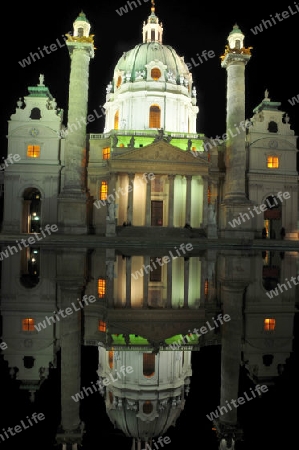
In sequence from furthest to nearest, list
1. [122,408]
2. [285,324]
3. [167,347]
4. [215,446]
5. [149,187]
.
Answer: [149,187] → [285,324] → [167,347] → [122,408] → [215,446]

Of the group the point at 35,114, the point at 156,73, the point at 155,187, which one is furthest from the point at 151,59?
the point at 155,187

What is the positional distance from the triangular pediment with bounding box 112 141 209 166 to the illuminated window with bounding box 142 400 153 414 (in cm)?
3883

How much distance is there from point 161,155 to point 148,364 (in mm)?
38415

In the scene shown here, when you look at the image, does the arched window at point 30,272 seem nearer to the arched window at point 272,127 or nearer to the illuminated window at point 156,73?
the arched window at point 272,127

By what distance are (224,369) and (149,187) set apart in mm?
38262

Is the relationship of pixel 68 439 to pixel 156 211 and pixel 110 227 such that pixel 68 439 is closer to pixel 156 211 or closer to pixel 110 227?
pixel 110 227

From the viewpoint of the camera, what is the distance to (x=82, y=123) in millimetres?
41812

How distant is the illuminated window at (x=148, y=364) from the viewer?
6168 mm

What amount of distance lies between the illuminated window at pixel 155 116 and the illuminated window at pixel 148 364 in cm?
4906

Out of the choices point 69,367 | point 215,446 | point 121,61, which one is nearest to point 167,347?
point 69,367

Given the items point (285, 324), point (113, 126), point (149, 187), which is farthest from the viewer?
point (113, 126)

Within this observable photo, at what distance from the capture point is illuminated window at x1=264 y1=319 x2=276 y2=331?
8.76m

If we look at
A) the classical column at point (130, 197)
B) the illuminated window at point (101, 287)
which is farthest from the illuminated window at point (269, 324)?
the classical column at point (130, 197)

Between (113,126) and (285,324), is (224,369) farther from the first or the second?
(113,126)
